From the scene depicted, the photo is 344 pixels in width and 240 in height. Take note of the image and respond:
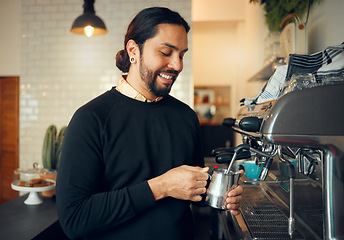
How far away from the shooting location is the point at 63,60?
382 cm

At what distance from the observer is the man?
0.98 m

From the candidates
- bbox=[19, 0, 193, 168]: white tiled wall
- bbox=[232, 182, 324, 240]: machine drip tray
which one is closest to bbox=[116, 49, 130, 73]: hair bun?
bbox=[232, 182, 324, 240]: machine drip tray

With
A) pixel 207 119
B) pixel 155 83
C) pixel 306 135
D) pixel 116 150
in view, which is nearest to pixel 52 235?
pixel 116 150

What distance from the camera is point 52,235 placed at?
1.62 meters

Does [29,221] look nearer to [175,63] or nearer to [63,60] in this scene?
[175,63]

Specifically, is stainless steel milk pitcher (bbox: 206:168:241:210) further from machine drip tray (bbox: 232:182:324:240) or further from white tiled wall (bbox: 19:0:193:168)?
white tiled wall (bbox: 19:0:193:168)

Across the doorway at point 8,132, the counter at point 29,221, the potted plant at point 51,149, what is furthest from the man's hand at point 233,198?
the doorway at point 8,132

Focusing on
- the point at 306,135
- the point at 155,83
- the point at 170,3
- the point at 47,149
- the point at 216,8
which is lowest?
the point at 47,149

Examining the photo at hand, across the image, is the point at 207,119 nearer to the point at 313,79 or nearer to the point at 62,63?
the point at 62,63

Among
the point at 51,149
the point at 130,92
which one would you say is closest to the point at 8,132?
the point at 51,149

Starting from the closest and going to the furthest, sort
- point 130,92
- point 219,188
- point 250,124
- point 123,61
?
point 250,124, point 219,188, point 130,92, point 123,61

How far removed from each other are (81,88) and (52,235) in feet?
8.06

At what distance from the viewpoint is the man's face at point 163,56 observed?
1.10 metres

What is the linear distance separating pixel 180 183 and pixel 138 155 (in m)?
0.19
